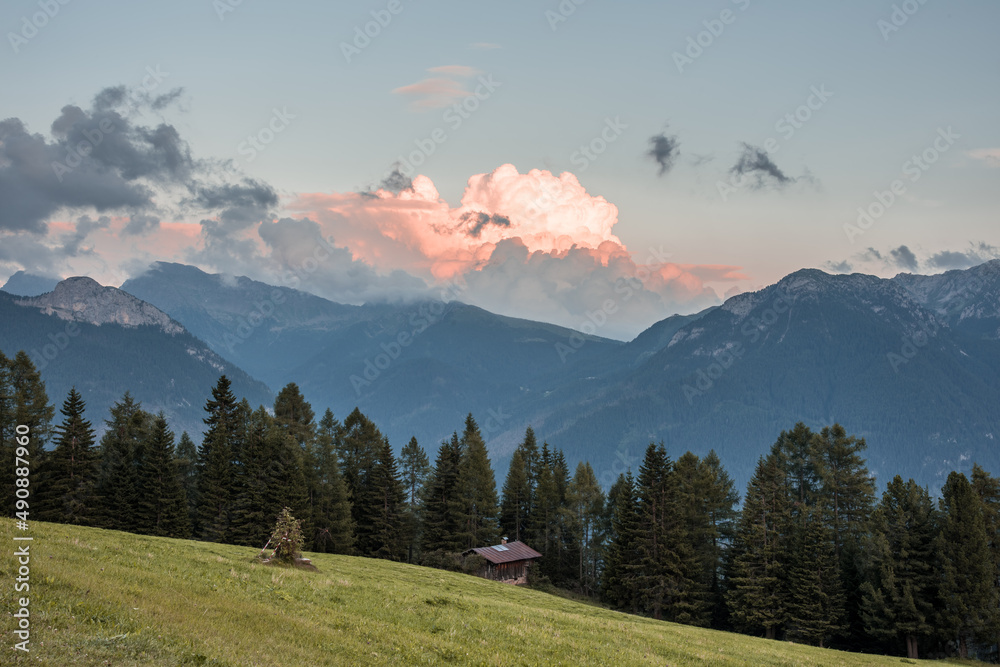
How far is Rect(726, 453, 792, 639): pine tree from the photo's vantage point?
64500 millimetres

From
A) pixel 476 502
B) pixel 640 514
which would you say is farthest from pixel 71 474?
pixel 640 514

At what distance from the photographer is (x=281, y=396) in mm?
83875

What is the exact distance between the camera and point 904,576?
60.7 meters

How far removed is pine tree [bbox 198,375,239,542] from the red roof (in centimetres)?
2841

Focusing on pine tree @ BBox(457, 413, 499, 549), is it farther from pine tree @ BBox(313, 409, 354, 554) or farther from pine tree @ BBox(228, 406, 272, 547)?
pine tree @ BBox(228, 406, 272, 547)

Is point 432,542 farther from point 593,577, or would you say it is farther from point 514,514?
point 593,577

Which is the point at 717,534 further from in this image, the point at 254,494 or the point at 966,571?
the point at 254,494

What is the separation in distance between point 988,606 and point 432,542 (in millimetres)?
59076

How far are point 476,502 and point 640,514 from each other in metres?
23.3

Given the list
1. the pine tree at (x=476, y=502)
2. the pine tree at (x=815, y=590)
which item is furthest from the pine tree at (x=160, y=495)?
the pine tree at (x=815, y=590)

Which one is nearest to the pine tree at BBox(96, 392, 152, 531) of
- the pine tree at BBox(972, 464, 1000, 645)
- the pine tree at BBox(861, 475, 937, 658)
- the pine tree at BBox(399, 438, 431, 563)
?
the pine tree at BBox(399, 438, 431, 563)

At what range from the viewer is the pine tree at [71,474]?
199ft

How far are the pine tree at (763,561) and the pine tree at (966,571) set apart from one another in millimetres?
13553

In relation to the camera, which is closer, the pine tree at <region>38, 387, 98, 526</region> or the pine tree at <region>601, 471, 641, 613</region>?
the pine tree at <region>38, 387, 98, 526</region>
